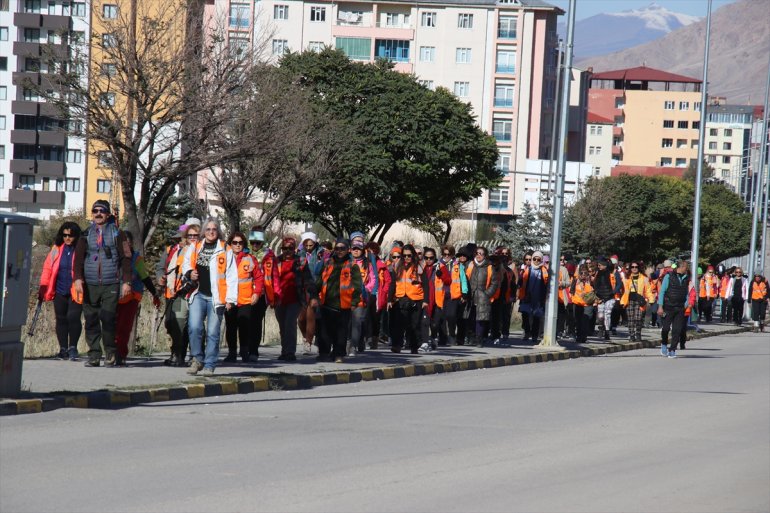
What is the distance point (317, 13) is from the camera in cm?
9319

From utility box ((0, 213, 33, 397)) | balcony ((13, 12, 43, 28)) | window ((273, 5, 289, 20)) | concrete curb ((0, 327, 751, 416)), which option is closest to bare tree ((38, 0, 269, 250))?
concrete curb ((0, 327, 751, 416))

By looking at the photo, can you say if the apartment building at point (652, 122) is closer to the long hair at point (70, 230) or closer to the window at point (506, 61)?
the window at point (506, 61)

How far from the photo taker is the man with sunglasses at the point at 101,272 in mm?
15172

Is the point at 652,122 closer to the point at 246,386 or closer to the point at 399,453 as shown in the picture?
the point at 246,386

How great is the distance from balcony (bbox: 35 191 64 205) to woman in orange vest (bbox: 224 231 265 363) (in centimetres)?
6738

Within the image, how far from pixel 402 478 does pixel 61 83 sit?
11925mm

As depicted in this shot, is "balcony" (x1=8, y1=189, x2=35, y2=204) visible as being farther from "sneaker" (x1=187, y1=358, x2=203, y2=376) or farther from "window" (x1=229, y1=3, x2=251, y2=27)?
"sneaker" (x1=187, y1=358, x2=203, y2=376)

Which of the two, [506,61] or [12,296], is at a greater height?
[506,61]

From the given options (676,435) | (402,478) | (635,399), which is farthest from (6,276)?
(635,399)

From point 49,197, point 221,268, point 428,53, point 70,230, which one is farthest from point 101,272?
point 428,53

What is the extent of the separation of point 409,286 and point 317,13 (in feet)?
245

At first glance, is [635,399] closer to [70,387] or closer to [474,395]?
[474,395]

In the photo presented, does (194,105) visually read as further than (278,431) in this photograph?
Yes

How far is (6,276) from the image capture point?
11.8 metres
